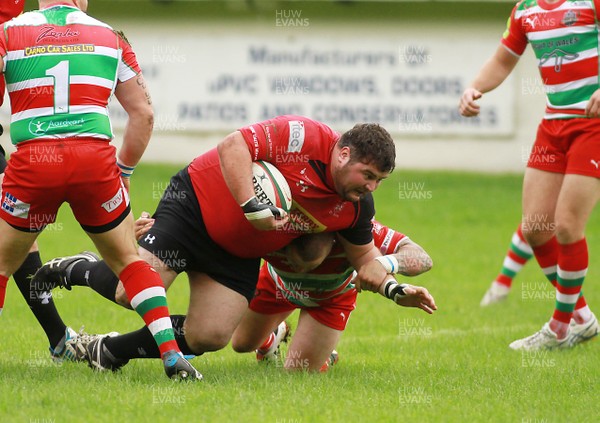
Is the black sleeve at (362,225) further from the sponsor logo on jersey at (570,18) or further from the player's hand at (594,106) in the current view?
the sponsor logo on jersey at (570,18)

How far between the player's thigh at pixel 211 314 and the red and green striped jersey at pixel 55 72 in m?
1.31

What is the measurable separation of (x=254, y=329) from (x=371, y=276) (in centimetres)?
134

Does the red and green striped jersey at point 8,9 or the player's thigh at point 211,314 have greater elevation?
the red and green striped jersey at point 8,9

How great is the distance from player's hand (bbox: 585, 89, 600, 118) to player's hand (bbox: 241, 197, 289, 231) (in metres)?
2.66

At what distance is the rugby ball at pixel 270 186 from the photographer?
5.63 meters

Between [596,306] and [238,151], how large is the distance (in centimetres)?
567

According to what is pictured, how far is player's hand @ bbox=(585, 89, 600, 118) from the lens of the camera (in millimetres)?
6902

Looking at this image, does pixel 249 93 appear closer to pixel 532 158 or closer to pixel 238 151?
pixel 532 158

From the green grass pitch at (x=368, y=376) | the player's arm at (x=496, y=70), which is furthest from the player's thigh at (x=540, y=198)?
the green grass pitch at (x=368, y=376)

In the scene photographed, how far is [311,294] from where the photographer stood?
260 inches

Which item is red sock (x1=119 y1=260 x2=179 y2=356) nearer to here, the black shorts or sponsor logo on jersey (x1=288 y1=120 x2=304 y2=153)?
the black shorts

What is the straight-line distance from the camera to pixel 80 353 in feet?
20.5

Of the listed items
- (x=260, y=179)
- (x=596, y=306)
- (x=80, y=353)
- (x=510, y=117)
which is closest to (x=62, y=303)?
(x=80, y=353)

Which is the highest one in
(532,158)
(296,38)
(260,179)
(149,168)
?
(260,179)
